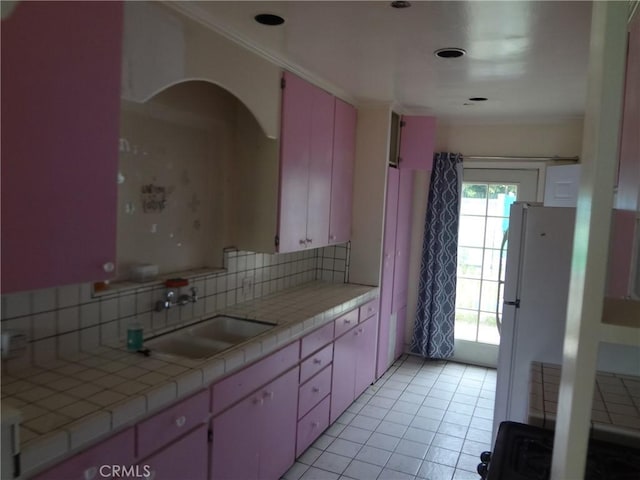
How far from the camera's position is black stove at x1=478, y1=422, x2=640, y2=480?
131cm

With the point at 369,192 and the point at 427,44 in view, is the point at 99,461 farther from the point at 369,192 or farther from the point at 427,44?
the point at 369,192

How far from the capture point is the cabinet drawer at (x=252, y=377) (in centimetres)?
191

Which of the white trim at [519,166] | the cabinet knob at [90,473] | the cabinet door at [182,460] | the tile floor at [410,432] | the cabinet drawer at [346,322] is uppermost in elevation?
the white trim at [519,166]

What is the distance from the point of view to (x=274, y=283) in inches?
129

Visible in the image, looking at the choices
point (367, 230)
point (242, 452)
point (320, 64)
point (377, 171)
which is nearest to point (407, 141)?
point (377, 171)

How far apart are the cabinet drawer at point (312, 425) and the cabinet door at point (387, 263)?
1.10m

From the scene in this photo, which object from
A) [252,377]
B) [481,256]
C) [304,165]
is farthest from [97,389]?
[481,256]

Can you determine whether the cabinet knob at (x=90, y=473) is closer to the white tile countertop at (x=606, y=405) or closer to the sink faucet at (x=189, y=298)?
the sink faucet at (x=189, y=298)

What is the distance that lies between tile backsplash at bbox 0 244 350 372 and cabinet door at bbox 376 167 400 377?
0.97 meters

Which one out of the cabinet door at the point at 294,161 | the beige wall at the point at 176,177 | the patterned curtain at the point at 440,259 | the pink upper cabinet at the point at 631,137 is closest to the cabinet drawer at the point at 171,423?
the beige wall at the point at 176,177

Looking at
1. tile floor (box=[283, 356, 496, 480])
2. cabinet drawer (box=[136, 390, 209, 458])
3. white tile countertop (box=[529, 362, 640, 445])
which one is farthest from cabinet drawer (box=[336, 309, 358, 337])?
cabinet drawer (box=[136, 390, 209, 458])

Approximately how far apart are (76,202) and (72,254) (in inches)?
6.1

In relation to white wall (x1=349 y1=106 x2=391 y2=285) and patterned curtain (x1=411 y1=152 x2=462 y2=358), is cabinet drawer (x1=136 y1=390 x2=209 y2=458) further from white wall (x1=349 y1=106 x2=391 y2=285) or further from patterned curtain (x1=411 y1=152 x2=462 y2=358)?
patterned curtain (x1=411 y1=152 x2=462 y2=358)

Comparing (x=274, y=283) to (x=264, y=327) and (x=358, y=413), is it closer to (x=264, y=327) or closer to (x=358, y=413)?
(x=264, y=327)
